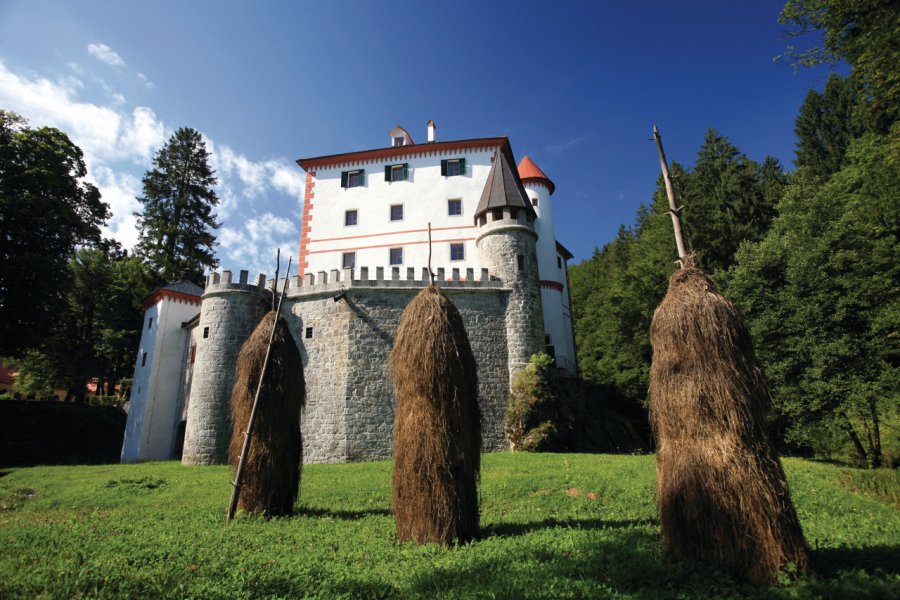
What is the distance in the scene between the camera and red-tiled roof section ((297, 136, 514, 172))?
94.0ft

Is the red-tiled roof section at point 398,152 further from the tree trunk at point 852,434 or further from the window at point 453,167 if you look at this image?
the tree trunk at point 852,434

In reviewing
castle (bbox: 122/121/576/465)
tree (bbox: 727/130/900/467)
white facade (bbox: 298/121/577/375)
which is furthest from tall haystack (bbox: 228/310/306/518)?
tree (bbox: 727/130/900/467)

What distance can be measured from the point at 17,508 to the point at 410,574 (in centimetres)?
1357

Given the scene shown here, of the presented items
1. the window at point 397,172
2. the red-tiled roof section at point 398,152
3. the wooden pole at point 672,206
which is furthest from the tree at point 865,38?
the window at point 397,172

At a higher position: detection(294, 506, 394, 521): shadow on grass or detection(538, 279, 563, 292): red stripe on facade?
detection(538, 279, 563, 292): red stripe on facade

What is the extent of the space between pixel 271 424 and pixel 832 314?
20.2m

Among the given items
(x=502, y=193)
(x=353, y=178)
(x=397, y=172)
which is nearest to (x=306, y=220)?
(x=353, y=178)

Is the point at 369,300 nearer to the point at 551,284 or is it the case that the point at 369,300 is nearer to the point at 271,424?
the point at 551,284

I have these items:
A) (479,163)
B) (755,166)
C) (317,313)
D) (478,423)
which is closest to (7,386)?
(317,313)

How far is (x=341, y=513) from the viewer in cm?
1085

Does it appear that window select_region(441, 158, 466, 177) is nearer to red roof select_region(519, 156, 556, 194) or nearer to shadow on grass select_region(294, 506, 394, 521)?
red roof select_region(519, 156, 556, 194)

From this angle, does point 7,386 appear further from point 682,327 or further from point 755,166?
point 755,166

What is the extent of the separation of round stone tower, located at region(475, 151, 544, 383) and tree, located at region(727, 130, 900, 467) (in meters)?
8.87

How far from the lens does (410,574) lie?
20.9 feet
